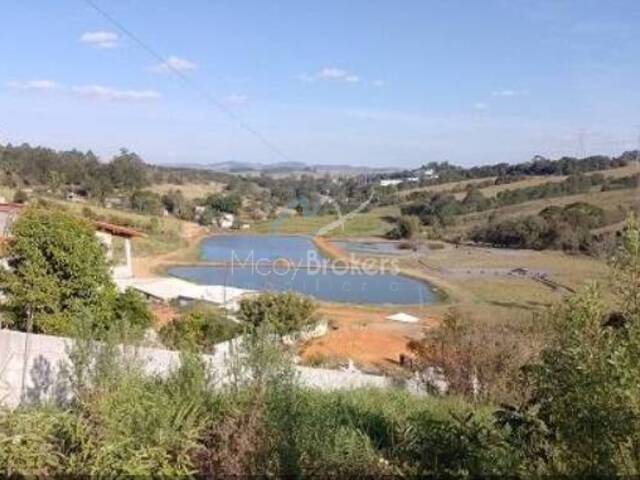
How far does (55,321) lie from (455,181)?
2376 inches

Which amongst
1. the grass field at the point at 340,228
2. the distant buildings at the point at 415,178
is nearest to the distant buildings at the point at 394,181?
the distant buildings at the point at 415,178

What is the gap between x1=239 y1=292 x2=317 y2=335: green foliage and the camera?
61.1 ft

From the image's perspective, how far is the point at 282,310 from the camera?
61.6ft

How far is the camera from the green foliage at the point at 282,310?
18.6 m

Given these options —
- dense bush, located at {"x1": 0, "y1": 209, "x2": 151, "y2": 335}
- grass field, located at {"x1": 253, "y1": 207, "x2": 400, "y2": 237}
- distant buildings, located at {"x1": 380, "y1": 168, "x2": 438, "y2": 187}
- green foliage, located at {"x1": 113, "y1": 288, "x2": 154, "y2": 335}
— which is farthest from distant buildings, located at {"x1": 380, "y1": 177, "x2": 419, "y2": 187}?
dense bush, located at {"x1": 0, "y1": 209, "x2": 151, "y2": 335}

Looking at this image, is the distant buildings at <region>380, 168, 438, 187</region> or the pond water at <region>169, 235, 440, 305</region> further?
the distant buildings at <region>380, 168, 438, 187</region>

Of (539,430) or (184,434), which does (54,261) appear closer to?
(184,434)

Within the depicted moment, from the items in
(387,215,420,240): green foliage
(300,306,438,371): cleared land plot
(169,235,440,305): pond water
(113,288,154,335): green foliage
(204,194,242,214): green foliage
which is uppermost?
(204,194,242,214): green foliage

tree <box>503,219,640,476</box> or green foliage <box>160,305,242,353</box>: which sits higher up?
tree <box>503,219,640,476</box>

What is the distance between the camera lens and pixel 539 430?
12.6ft

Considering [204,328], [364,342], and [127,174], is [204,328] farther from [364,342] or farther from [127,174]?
[127,174]

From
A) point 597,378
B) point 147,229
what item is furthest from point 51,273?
point 147,229

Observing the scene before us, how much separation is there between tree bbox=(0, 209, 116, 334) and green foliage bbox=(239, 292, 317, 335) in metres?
4.60

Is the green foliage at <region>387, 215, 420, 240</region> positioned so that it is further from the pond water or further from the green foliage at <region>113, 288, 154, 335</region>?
the green foliage at <region>113, 288, 154, 335</region>
